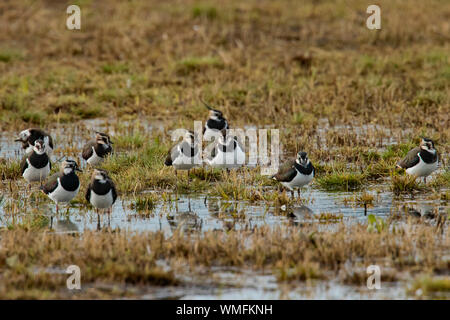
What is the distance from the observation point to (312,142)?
13898 millimetres

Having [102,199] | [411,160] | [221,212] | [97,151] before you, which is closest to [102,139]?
[97,151]

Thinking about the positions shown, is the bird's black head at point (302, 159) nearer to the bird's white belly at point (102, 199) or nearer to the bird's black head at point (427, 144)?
the bird's black head at point (427, 144)

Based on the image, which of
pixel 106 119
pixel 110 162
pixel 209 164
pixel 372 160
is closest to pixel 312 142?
pixel 372 160

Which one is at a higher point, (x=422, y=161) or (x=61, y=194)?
A: (x=422, y=161)

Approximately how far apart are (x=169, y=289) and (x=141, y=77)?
12181 mm

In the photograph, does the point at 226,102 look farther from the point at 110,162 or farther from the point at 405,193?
the point at 405,193

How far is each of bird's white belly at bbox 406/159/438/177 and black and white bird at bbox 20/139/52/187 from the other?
527 cm

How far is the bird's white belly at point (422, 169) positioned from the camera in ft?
36.1

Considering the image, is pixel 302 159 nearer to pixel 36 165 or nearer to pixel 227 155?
pixel 227 155

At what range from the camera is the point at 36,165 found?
36.5ft

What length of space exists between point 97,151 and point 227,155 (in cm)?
231

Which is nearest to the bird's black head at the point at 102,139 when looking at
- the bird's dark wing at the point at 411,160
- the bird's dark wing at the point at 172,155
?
the bird's dark wing at the point at 172,155

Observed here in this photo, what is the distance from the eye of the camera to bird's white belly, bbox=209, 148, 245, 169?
38.2 feet

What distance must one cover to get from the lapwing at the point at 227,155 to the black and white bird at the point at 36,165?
2479 mm
